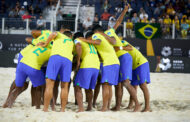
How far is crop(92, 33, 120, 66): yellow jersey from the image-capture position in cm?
676

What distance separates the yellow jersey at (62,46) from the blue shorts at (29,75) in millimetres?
574

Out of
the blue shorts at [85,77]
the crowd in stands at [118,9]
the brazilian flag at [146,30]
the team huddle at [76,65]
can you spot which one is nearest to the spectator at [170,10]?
the crowd in stands at [118,9]

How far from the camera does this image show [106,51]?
6863 mm

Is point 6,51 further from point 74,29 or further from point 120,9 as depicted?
point 120,9

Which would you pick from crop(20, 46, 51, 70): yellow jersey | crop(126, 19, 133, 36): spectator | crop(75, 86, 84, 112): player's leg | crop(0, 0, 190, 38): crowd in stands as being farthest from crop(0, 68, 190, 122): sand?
crop(0, 0, 190, 38): crowd in stands

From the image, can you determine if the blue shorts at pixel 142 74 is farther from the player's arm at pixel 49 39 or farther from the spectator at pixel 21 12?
the spectator at pixel 21 12

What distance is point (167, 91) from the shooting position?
10.2 metres

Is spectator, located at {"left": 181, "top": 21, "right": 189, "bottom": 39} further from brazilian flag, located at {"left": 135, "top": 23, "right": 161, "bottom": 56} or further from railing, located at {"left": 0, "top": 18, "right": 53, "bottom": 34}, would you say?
railing, located at {"left": 0, "top": 18, "right": 53, "bottom": 34}

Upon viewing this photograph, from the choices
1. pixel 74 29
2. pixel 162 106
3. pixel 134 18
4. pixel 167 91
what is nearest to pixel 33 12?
pixel 74 29

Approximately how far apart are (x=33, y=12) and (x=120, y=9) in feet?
16.3

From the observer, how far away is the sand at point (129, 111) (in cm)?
547

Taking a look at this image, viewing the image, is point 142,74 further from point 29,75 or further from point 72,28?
point 72,28

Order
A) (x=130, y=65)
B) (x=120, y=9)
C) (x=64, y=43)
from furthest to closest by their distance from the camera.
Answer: (x=120, y=9), (x=130, y=65), (x=64, y=43)

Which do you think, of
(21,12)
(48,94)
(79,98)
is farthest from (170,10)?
(48,94)
